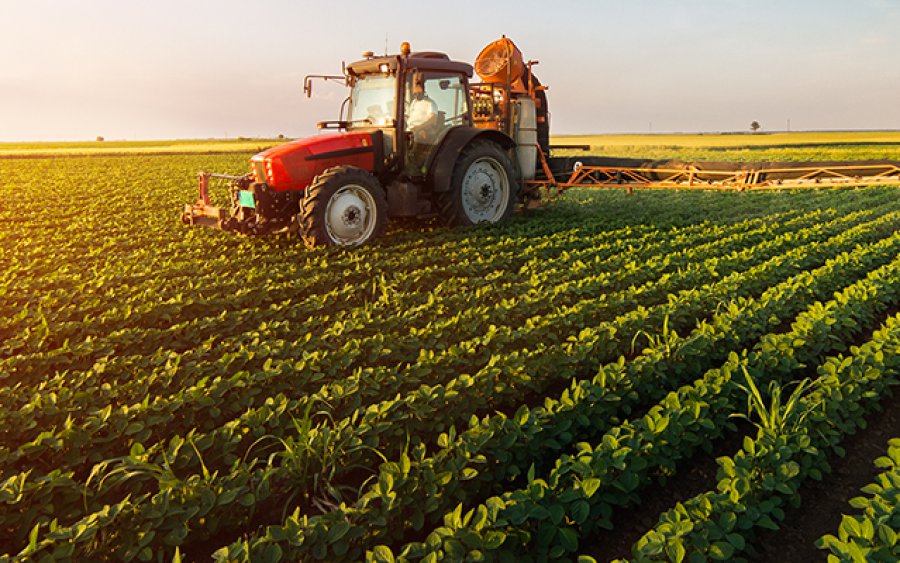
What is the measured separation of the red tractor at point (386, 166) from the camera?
734 cm

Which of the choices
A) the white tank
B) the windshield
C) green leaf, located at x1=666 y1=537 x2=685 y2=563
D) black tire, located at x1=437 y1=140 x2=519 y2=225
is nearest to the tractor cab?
the windshield

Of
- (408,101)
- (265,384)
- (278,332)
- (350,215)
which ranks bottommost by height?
(265,384)

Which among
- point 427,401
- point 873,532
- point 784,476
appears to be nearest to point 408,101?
point 427,401

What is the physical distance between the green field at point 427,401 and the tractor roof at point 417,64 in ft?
8.40

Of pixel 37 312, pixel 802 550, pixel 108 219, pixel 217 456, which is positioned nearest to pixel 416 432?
pixel 217 456

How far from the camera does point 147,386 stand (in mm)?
3635

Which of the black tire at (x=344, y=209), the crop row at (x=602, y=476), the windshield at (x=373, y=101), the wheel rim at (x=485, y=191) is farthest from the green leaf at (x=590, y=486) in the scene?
the wheel rim at (x=485, y=191)

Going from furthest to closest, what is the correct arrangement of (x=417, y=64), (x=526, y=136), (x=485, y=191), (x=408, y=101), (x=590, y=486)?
1. (x=526, y=136)
2. (x=485, y=191)
3. (x=408, y=101)
4. (x=417, y=64)
5. (x=590, y=486)

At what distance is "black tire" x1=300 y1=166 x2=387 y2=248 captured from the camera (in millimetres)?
7062

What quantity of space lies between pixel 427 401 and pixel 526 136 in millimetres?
7518

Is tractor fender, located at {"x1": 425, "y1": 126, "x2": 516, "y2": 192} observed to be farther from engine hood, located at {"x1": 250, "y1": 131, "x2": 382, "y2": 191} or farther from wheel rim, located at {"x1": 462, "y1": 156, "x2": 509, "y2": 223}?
engine hood, located at {"x1": 250, "y1": 131, "x2": 382, "y2": 191}

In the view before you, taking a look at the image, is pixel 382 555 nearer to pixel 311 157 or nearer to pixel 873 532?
pixel 873 532

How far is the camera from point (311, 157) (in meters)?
7.49

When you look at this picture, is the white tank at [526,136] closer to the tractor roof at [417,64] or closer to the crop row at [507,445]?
the tractor roof at [417,64]
